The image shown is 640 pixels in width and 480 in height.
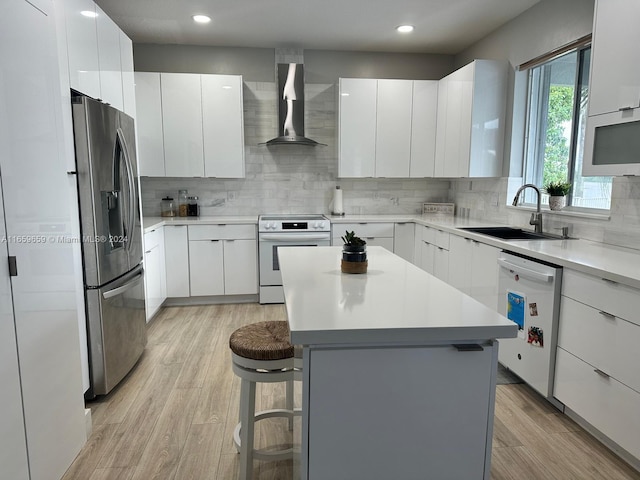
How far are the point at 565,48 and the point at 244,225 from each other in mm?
3175

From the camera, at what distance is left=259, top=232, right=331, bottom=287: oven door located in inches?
174

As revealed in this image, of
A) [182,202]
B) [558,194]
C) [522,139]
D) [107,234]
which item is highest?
[522,139]

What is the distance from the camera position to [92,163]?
2.36m

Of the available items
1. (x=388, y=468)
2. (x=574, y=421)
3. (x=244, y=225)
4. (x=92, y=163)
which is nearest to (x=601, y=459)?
(x=574, y=421)

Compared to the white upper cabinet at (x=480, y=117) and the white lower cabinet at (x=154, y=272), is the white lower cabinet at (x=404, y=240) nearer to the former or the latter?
the white upper cabinet at (x=480, y=117)

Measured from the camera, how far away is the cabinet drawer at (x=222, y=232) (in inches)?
173

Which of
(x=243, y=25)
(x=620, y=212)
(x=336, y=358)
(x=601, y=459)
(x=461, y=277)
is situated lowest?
(x=601, y=459)

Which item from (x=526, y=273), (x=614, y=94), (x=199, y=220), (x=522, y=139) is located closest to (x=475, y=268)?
(x=526, y=273)

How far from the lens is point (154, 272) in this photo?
156 inches

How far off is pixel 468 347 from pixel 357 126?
3684 mm

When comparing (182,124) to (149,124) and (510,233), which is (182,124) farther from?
(510,233)

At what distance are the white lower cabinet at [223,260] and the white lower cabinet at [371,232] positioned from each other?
88 cm

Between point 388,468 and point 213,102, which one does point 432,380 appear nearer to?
point 388,468

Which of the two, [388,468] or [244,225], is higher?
[244,225]
